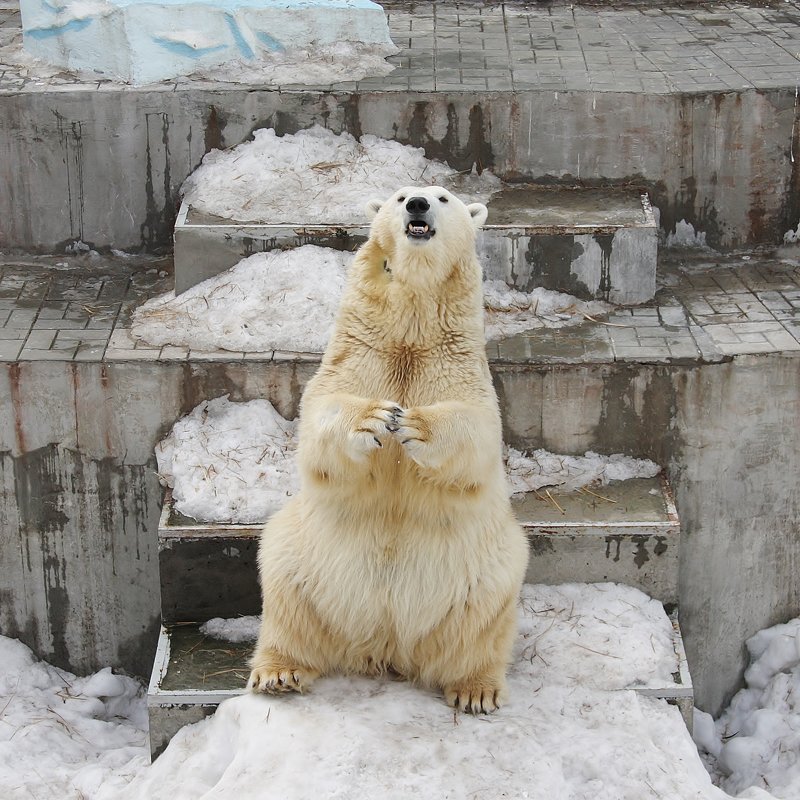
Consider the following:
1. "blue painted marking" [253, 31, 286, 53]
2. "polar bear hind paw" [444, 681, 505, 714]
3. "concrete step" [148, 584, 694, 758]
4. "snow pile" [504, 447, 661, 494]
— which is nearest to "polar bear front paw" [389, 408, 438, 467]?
"polar bear hind paw" [444, 681, 505, 714]

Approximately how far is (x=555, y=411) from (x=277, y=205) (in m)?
1.93

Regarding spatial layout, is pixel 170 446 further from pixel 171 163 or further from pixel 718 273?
pixel 718 273

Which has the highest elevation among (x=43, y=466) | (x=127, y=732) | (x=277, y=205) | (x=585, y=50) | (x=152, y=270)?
(x=585, y=50)

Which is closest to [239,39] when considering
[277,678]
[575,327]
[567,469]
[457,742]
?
[575,327]

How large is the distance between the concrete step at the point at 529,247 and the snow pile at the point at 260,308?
0.22 ft

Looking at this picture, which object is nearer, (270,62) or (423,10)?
(270,62)

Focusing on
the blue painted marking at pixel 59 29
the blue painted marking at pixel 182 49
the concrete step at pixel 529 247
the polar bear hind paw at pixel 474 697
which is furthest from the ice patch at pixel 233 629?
the blue painted marking at pixel 59 29

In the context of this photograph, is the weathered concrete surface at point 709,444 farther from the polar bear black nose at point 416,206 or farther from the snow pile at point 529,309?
the polar bear black nose at point 416,206

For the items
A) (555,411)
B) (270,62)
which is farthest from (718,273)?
(270,62)

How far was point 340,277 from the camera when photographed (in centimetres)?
629

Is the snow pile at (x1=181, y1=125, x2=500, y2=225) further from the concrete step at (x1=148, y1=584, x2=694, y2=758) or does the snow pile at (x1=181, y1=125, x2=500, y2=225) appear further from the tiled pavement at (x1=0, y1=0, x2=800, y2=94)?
the concrete step at (x1=148, y1=584, x2=694, y2=758)

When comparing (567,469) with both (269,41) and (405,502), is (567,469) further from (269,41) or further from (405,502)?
(269,41)

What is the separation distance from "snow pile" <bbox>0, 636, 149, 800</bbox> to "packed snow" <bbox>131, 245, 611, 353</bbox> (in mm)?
1766

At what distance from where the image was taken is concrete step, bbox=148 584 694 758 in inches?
190
